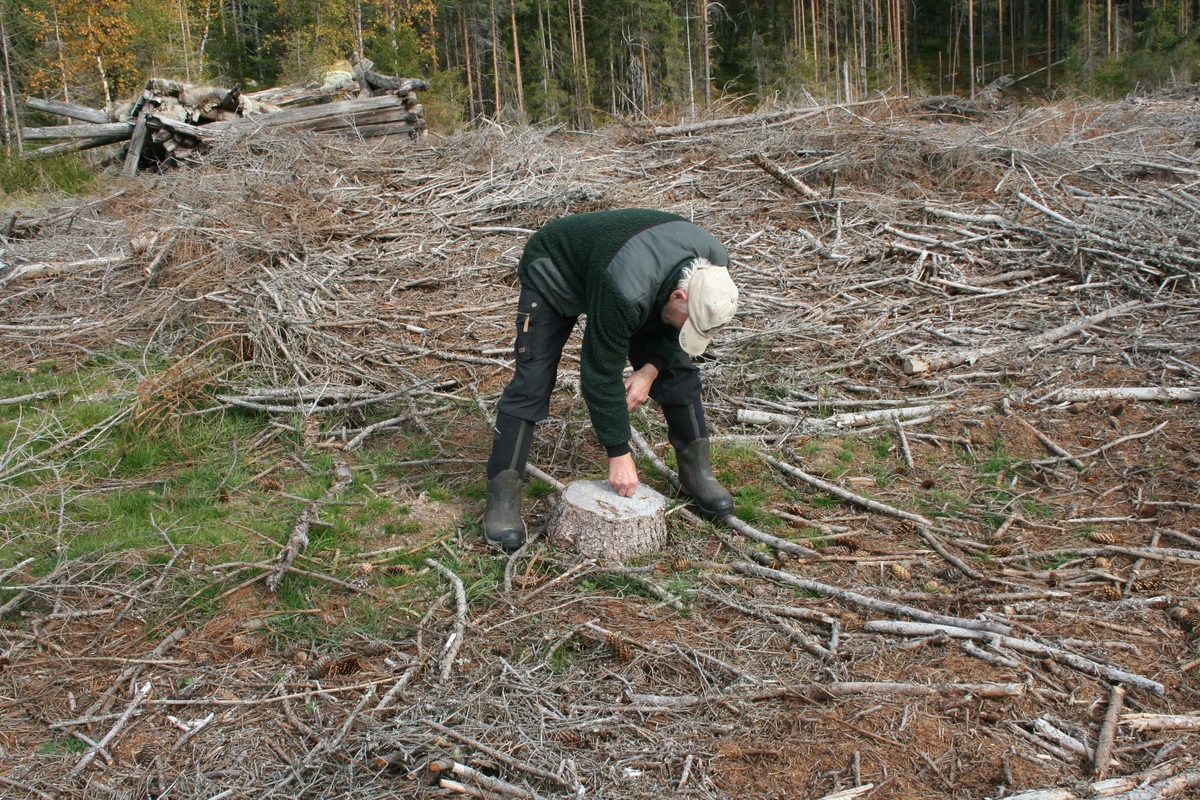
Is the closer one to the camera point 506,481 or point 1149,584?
point 1149,584

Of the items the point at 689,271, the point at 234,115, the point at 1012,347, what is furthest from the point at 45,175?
the point at 1012,347

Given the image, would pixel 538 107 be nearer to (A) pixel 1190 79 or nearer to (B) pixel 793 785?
(A) pixel 1190 79

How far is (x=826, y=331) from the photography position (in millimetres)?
5973

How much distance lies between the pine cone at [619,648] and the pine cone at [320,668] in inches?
38.7

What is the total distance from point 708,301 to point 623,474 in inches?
35.4

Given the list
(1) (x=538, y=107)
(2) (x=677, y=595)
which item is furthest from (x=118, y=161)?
(1) (x=538, y=107)

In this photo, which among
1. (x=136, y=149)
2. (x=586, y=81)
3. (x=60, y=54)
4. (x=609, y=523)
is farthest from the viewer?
(x=586, y=81)

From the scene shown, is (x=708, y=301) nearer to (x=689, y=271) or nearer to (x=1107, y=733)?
(x=689, y=271)

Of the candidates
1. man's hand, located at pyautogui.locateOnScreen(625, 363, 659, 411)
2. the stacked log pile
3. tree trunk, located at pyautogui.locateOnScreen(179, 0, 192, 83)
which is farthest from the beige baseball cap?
tree trunk, located at pyautogui.locateOnScreen(179, 0, 192, 83)

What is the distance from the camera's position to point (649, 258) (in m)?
3.15

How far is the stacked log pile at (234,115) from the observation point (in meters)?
10.6

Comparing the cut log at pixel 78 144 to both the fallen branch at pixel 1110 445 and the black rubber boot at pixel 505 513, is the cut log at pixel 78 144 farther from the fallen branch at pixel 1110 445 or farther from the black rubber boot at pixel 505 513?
the fallen branch at pixel 1110 445

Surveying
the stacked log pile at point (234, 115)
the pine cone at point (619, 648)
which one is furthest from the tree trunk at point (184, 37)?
the pine cone at point (619, 648)

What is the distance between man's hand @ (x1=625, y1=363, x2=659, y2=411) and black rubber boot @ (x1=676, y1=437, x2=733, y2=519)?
1.29ft
